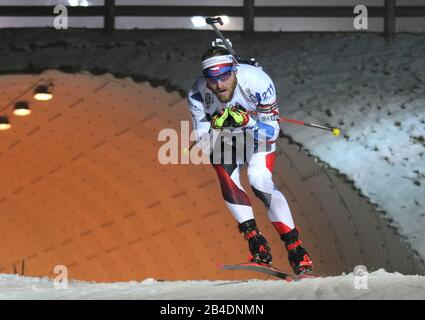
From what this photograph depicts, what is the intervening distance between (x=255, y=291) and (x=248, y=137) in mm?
2335

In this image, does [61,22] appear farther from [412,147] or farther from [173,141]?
[412,147]

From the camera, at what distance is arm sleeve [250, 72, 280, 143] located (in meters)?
9.65

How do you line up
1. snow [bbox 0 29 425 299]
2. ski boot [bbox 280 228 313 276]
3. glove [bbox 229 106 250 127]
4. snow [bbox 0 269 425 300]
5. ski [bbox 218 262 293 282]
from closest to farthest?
snow [bbox 0 269 425 300] → glove [bbox 229 106 250 127] → ski [bbox 218 262 293 282] → ski boot [bbox 280 228 313 276] → snow [bbox 0 29 425 299]

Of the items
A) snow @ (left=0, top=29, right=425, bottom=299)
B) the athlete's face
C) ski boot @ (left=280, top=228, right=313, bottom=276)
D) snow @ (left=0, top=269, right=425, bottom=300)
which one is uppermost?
snow @ (left=0, top=29, right=425, bottom=299)

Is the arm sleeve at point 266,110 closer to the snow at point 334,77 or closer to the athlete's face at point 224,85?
the athlete's face at point 224,85

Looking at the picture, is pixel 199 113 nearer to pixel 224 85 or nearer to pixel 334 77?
pixel 224 85

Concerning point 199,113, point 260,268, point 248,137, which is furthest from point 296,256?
point 199,113

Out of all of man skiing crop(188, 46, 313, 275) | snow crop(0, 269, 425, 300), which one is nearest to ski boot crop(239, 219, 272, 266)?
man skiing crop(188, 46, 313, 275)

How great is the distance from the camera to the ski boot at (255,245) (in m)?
9.70

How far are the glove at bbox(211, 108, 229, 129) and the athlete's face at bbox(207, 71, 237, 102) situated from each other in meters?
0.15

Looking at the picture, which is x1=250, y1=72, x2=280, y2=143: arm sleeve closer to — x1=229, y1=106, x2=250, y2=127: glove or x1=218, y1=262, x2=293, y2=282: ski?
x1=229, y1=106, x2=250, y2=127: glove

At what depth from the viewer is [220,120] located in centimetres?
945

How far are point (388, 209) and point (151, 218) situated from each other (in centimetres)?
708

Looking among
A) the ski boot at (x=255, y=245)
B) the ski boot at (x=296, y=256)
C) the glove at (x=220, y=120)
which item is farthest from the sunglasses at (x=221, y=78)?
the ski boot at (x=296, y=256)
